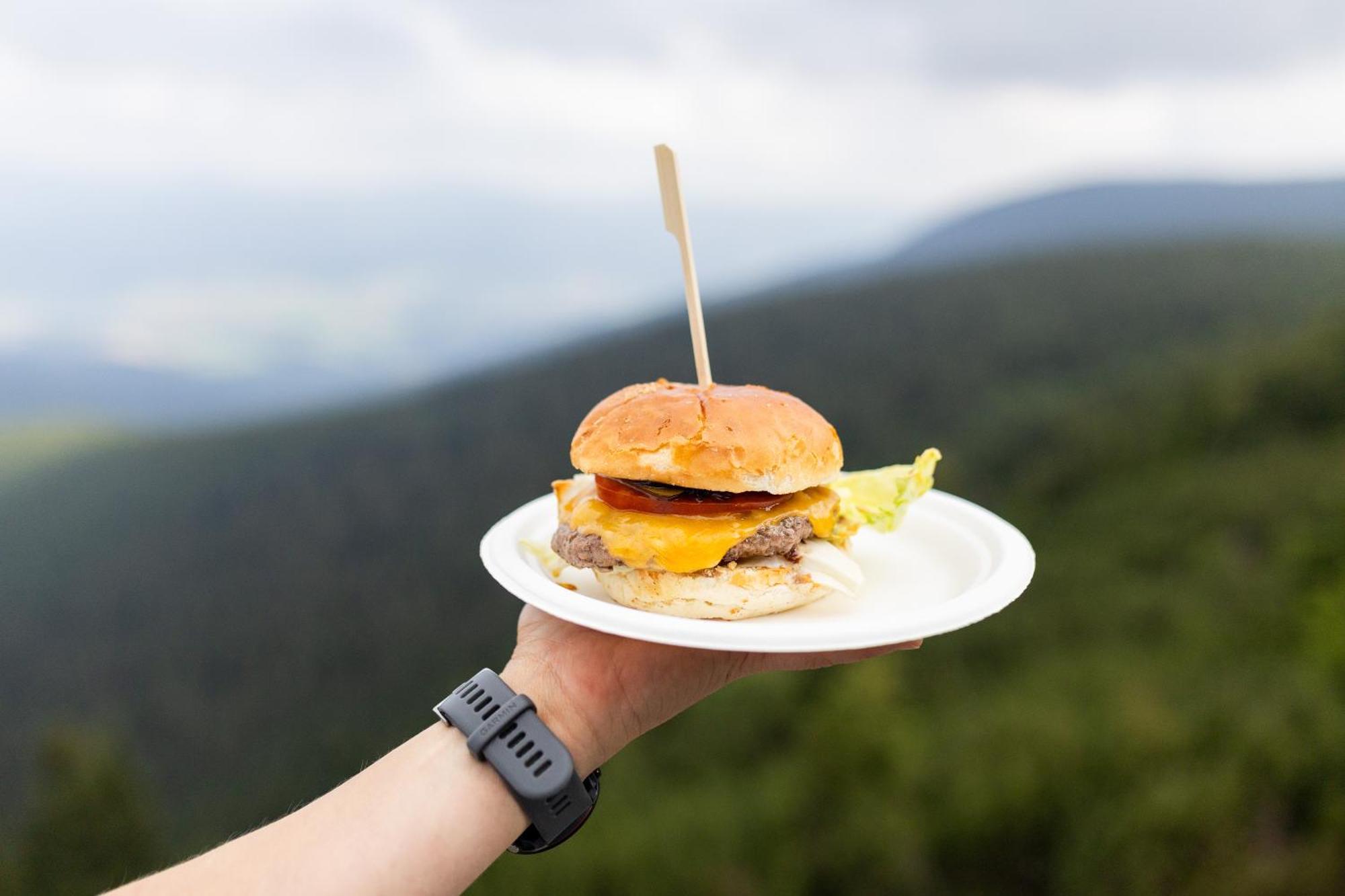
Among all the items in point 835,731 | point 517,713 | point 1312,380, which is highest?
point 517,713

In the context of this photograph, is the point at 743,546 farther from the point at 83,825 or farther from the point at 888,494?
the point at 83,825

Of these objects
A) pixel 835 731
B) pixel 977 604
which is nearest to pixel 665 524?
pixel 977 604

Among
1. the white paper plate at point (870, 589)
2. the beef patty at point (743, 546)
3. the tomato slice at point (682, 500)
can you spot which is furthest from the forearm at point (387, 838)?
the tomato slice at point (682, 500)

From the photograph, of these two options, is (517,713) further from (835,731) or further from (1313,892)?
(835,731)

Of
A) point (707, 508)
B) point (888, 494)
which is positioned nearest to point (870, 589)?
point (888, 494)

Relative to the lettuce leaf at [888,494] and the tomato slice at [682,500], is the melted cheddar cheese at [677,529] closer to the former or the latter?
the tomato slice at [682,500]

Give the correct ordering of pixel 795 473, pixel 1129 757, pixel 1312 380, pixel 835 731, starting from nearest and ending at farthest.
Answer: pixel 795 473, pixel 1129 757, pixel 835 731, pixel 1312 380

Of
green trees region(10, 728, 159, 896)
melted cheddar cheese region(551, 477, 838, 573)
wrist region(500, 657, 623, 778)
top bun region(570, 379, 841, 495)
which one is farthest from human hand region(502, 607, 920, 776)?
green trees region(10, 728, 159, 896)
